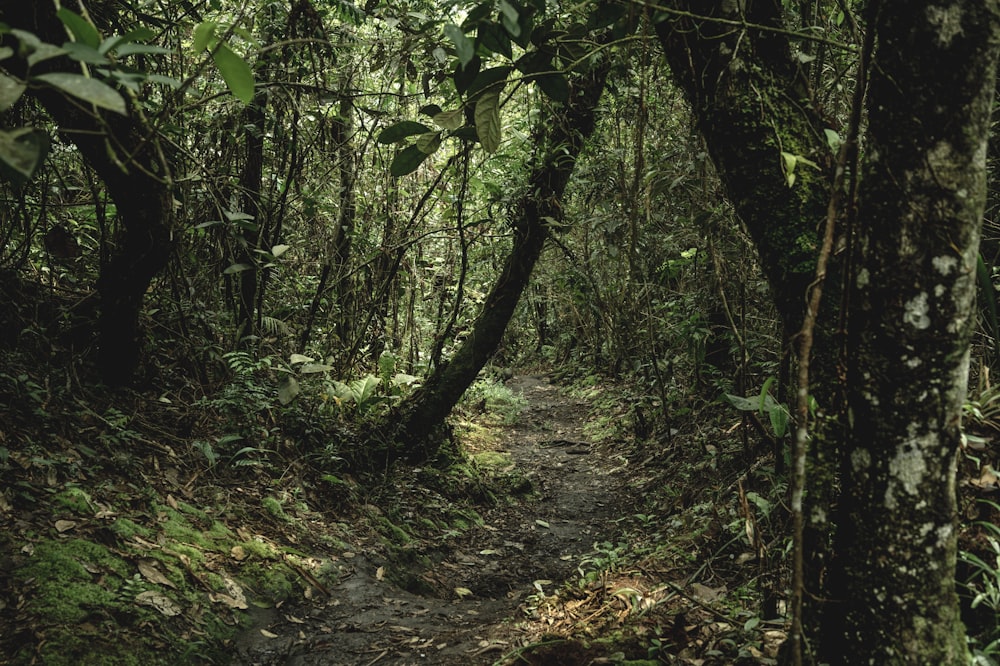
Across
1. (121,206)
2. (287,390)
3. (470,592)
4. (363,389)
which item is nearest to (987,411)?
(470,592)

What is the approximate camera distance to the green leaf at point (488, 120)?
6.93 ft

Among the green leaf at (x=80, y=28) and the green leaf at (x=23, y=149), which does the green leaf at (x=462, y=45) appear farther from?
the green leaf at (x=23, y=149)

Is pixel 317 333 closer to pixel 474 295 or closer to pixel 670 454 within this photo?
pixel 474 295

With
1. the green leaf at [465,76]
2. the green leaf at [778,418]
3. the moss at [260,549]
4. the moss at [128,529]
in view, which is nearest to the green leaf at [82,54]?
the green leaf at [465,76]

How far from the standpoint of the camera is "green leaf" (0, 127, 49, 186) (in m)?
1.03

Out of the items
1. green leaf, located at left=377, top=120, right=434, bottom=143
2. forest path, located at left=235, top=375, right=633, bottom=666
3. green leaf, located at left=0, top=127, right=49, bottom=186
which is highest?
green leaf, located at left=377, top=120, right=434, bottom=143

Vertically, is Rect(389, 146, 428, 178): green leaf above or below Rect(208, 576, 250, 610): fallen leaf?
above

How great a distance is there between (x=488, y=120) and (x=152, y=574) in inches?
112

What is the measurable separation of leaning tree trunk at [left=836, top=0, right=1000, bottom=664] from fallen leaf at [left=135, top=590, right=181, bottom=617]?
2.94 meters

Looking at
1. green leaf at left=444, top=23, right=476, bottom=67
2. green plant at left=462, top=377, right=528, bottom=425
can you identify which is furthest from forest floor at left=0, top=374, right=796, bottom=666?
green plant at left=462, top=377, right=528, bottom=425

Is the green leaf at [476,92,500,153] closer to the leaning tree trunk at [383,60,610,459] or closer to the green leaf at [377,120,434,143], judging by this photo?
the green leaf at [377,120,434,143]

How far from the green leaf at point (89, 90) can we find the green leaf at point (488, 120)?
1233 mm

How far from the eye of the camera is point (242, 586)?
11.7 ft

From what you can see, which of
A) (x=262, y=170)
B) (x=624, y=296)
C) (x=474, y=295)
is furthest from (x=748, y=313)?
(x=262, y=170)
